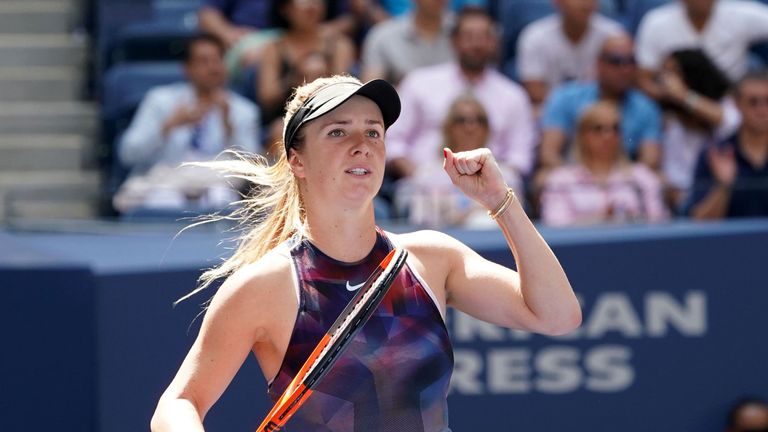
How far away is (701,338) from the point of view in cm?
557

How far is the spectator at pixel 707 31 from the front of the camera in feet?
25.8

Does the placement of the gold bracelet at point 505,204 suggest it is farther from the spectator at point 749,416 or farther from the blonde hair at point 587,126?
the blonde hair at point 587,126

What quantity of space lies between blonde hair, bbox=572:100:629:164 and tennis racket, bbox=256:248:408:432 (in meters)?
3.77

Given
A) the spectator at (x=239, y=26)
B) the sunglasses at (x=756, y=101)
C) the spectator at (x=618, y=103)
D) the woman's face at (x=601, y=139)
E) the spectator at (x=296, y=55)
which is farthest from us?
the spectator at (x=239, y=26)

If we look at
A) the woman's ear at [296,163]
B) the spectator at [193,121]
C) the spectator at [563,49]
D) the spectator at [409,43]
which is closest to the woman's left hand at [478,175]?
the woman's ear at [296,163]

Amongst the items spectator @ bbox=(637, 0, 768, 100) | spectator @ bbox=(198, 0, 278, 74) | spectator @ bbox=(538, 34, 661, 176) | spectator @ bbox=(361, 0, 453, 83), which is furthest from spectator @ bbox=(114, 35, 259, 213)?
spectator @ bbox=(637, 0, 768, 100)

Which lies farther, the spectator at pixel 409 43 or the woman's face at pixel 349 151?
the spectator at pixel 409 43

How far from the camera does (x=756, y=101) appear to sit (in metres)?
6.85

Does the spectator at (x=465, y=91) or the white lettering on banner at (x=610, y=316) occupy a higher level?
the spectator at (x=465, y=91)

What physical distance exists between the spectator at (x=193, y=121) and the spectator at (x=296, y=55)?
0.42ft

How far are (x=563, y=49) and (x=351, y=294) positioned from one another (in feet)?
16.3

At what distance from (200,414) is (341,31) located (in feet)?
17.4

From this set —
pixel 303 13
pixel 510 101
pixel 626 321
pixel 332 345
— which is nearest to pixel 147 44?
pixel 303 13

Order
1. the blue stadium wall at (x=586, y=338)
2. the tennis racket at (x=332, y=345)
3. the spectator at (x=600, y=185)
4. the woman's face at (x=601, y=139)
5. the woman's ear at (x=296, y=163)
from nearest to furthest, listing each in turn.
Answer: the tennis racket at (x=332, y=345) < the woman's ear at (x=296, y=163) < the blue stadium wall at (x=586, y=338) < the spectator at (x=600, y=185) < the woman's face at (x=601, y=139)
